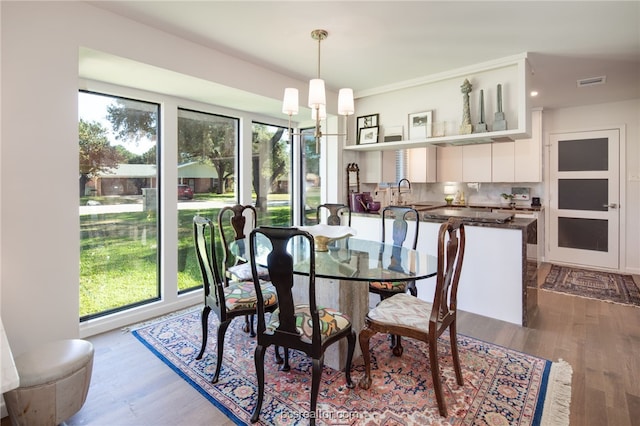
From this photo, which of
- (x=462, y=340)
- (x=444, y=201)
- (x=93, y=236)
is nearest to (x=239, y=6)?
(x=93, y=236)

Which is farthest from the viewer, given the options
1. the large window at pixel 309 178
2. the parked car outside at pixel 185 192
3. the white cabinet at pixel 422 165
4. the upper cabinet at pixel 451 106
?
the white cabinet at pixel 422 165

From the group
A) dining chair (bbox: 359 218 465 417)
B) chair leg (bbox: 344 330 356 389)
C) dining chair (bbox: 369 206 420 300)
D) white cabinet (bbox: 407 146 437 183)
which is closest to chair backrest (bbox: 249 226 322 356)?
chair leg (bbox: 344 330 356 389)

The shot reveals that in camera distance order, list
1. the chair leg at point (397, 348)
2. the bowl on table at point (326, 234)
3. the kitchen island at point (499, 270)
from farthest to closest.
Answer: the kitchen island at point (499, 270) < the bowl on table at point (326, 234) < the chair leg at point (397, 348)

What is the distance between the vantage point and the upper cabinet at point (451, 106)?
3.27 metres

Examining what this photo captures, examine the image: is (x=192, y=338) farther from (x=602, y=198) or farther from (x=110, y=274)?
(x=602, y=198)

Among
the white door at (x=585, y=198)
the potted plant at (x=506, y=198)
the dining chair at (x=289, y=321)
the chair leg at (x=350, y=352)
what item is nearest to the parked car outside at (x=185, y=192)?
the dining chair at (x=289, y=321)

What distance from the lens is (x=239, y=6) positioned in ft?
7.64

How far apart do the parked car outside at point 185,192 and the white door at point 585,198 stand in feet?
17.5

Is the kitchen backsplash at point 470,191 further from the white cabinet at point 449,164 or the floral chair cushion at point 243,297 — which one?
the floral chair cushion at point 243,297

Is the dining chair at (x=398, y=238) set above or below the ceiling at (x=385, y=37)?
below

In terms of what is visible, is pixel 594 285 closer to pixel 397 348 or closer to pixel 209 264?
pixel 397 348

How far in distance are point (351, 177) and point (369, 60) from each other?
65.3 inches

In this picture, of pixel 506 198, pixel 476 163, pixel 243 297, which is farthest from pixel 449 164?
pixel 243 297

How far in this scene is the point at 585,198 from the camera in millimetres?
5148
